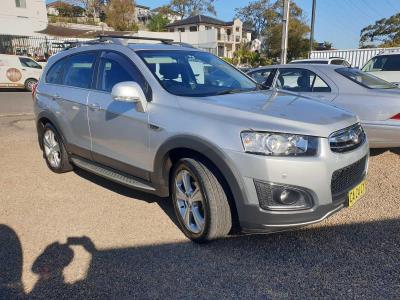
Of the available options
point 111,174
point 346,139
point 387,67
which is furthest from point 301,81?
point 387,67

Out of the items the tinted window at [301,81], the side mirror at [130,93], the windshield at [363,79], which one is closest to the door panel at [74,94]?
the side mirror at [130,93]

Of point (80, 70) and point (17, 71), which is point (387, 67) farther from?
point (17, 71)

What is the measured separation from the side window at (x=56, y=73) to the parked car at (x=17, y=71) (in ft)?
39.1

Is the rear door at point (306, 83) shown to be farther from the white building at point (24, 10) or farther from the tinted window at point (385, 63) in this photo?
the white building at point (24, 10)

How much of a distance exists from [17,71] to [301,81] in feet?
48.4

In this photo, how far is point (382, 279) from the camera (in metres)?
2.64

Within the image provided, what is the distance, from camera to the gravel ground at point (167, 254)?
2.59 metres

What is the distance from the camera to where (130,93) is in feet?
10.6

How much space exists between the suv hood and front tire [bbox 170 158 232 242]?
479mm

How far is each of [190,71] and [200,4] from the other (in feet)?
258

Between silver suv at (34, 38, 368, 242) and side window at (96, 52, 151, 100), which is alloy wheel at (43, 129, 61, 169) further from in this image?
side window at (96, 52, 151, 100)

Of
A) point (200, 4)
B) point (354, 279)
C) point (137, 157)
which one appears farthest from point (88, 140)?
point (200, 4)

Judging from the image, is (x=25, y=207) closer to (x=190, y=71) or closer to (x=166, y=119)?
(x=166, y=119)

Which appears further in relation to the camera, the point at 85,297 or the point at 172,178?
the point at 172,178
